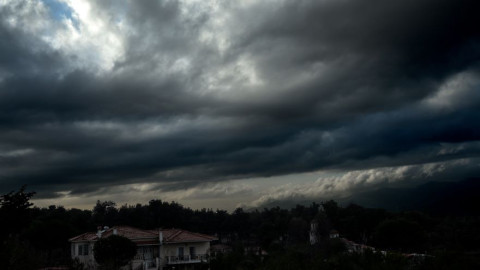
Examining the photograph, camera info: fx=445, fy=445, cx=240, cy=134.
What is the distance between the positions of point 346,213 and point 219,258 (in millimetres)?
81275

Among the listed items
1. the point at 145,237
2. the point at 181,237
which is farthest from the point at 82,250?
the point at 181,237

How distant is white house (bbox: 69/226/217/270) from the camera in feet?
158

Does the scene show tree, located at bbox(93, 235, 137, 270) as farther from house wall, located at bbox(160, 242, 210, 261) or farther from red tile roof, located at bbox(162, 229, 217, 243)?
red tile roof, located at bbox(162, 229, 217, 243)

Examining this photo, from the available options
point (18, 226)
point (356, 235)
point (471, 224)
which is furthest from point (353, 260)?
point (356, 235)

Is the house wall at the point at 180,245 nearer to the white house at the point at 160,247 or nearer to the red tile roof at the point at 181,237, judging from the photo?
the white house at the point at 160,247

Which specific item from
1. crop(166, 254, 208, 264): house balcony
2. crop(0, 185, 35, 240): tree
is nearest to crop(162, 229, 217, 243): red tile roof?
crop(166, 254, 208, 264): house balcony

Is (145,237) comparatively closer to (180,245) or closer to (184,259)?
(180,245)

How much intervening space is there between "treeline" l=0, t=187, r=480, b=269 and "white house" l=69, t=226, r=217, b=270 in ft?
9.26

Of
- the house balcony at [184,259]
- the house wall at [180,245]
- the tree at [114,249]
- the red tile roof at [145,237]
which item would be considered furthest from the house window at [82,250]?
the tree at [114,249]

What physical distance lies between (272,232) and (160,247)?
35.9 meters

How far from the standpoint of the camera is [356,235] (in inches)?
3219

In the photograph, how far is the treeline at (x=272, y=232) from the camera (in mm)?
14359

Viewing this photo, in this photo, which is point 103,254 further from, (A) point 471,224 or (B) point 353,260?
(A) point 471,224

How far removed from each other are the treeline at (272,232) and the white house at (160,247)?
111 inches
